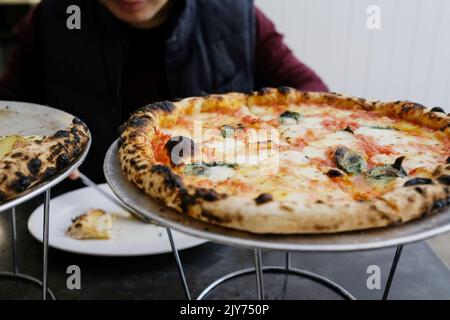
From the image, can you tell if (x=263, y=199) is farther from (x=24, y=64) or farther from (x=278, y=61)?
(x=24, y=64)

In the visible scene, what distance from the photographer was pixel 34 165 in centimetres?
101

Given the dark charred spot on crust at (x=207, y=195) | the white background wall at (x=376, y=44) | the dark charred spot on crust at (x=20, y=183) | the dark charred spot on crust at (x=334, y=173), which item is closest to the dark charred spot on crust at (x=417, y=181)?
the dark charred spot on crust at (x=334, y=173)

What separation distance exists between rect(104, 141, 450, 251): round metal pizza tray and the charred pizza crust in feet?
0.63

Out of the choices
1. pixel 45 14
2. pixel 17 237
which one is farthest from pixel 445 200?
pixel 45 14

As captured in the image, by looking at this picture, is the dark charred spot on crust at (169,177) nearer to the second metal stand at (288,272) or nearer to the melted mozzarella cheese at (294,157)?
the melted mozzarella cheese at (294,157)

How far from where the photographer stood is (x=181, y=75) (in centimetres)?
223

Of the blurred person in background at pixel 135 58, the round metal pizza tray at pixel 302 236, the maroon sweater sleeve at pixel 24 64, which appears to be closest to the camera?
the round metal pizza tray at pixel 302 236

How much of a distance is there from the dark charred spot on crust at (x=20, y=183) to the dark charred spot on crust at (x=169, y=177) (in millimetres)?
237

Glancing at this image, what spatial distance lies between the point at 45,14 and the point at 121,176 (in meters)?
→ 1.53

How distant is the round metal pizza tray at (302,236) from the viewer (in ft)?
2.56

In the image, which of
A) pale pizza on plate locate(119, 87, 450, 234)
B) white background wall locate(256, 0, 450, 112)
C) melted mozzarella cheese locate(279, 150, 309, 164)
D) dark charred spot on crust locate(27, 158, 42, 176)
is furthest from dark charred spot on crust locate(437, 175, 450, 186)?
white background wall locate(256, 0, 450, 112)

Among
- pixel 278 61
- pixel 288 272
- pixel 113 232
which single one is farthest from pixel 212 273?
pixel 278 61

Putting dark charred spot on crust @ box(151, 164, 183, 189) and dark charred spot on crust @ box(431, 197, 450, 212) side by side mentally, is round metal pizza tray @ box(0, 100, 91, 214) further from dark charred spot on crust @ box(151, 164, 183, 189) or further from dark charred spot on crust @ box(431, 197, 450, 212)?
dark charred spot on crust @ box(431, 197, 450, 212)

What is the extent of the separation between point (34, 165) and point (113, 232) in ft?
1.92
